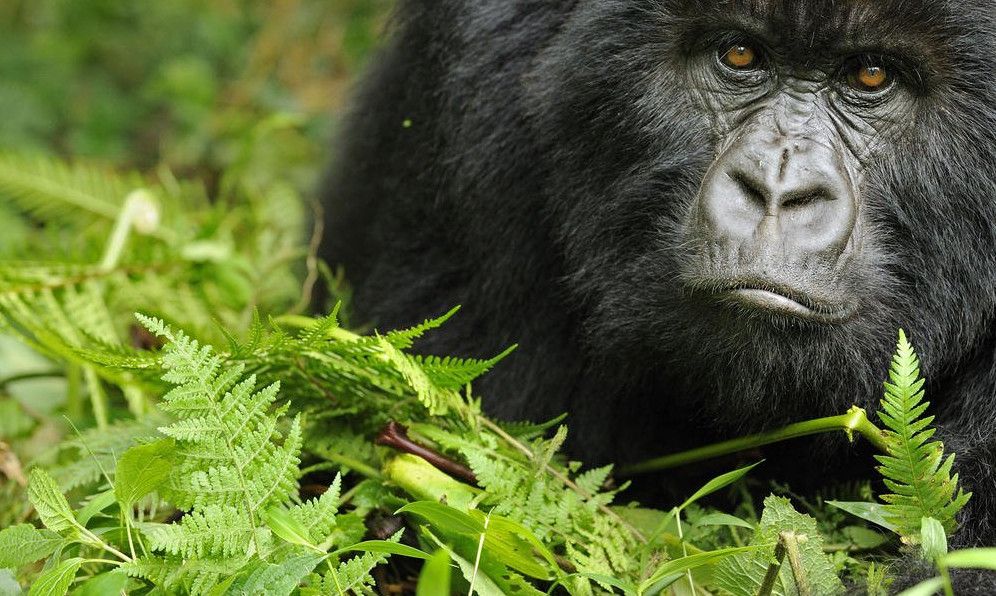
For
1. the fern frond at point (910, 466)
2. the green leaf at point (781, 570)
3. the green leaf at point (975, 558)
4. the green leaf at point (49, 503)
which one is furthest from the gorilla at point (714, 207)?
the green leaf at point (49, 503)

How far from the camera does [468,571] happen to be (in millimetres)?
2373

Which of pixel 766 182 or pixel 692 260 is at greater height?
pixel 766 182

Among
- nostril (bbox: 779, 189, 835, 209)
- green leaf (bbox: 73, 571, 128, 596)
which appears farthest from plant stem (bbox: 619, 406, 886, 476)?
green leaf (bbox: 73, 571, 128, 596)

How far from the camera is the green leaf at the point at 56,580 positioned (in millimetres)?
2129

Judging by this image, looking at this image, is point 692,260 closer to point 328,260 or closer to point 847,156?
point 847,156

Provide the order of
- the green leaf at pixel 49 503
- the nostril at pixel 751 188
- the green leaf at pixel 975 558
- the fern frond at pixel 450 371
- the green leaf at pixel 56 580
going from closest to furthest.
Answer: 1. the green leaf at pixel 975 558
2. the green leaf at pixel 56 580
3. the green leaf at pixel 49 503
4. the nostril at pixel 751 188
5. the fern frond at pixel 450 371

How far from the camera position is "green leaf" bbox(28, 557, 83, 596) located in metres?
2.13

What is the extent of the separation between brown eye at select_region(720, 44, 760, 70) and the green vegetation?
802 millimetres

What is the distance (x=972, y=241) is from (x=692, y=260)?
0.71 metres

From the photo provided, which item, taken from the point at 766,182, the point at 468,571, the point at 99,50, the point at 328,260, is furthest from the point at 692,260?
the point at 99,50

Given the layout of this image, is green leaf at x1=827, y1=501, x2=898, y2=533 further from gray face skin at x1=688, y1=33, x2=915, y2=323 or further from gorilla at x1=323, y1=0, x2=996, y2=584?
gray face skin at x1=688, y1=33, x2=915, y2=323

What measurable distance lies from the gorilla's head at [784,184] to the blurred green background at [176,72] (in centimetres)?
369

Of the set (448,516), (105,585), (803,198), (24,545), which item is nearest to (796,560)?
(448,516)

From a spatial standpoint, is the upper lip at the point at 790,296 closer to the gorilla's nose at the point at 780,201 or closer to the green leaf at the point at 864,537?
the gorilla's nose at the point at 780,201
